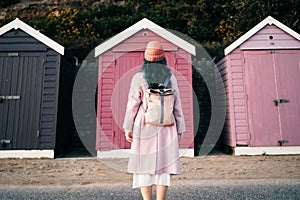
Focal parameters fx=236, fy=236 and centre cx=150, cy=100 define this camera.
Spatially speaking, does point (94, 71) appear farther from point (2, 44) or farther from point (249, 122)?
point (249, 122)

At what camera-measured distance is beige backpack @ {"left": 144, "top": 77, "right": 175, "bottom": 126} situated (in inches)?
84.6

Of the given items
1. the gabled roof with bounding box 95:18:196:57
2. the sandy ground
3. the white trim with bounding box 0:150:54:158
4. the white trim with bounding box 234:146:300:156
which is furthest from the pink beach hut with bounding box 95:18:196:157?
the white trim with bounding box 234:146:300:156

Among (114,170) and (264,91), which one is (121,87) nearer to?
(114,170)

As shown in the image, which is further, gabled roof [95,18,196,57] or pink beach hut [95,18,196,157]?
gabled roof [95,18,196,57]

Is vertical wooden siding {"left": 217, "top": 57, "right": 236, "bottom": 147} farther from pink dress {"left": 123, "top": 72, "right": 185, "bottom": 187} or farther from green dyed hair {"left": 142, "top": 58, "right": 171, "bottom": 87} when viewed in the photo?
green dyed hair {"left": 142, "top": 58, "right": 171, "bottom": 87}

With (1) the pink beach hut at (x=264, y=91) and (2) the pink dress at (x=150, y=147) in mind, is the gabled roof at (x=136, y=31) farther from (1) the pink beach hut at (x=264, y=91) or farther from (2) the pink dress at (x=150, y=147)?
(2) the pink dress at (x=150, y=147)

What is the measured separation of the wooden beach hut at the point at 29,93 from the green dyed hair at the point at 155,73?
4458mm

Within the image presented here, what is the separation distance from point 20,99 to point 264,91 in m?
6.26

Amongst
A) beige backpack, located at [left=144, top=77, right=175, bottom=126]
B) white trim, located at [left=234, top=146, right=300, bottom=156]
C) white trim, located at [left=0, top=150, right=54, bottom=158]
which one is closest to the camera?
beige backpack, located at [left=144, top=77, right=175, bottom=126]

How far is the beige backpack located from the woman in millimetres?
65

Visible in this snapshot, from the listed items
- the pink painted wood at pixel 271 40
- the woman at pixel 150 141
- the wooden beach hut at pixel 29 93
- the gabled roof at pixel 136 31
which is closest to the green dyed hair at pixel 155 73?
the woman at pixel 150 141

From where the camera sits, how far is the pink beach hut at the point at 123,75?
602 cm

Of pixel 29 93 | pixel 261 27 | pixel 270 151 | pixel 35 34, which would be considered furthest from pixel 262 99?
pixel 35 34

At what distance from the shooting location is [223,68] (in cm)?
695
